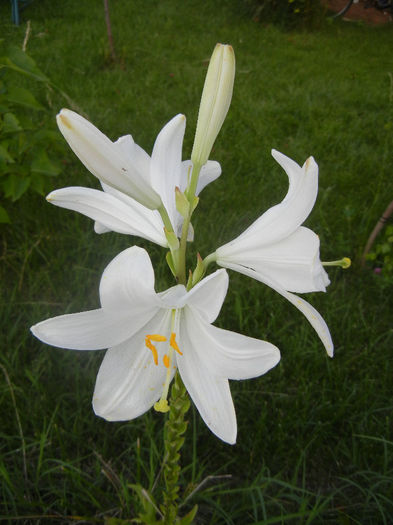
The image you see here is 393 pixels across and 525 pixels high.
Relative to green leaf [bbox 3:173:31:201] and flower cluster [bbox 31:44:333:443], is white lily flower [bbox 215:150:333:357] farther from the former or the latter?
green leaf [bbox 3:173:31:201]


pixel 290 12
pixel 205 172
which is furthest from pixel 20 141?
pixel 290 12

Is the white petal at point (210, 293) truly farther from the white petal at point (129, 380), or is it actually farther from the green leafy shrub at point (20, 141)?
the green leafy shrub at point (20, 141)

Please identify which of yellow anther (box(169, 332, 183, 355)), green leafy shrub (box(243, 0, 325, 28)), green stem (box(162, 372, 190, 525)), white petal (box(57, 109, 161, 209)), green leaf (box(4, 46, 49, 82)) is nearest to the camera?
white petal (box(57, 109, 161, 209))

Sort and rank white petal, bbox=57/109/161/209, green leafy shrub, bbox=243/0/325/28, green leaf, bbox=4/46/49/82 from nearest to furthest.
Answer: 1. white petal, bbox=57/109/161/209
2. green leaf, bbox=4/46/49/82
3. green leafy shrub, bbox=243/0/325/28

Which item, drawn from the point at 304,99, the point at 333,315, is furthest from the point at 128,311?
the point at 304,99

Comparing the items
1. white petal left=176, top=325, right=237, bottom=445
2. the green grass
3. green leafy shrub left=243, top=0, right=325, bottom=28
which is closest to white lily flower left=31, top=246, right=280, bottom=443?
white petal left=176, top=325, right=237, bottom=445

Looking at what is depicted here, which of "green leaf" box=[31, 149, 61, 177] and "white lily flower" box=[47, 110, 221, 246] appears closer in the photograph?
"white lily flower" box=[47, 110, 221, 246]

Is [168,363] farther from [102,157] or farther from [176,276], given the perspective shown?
[102,157]
